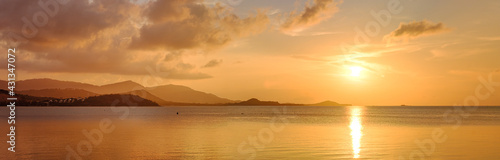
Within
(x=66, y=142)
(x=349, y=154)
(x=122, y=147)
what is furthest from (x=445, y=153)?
(x=66, y=142)

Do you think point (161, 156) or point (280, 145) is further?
point (280, 145)

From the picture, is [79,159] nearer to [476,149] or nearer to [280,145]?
[280,145]

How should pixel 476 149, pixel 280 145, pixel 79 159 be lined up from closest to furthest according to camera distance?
pixel 79 159 < pixel 476 149 < pixel 280 145

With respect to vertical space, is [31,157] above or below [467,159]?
above

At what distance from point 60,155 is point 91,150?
3448mm

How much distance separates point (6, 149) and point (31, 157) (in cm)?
588

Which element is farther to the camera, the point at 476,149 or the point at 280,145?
the point at 280,145

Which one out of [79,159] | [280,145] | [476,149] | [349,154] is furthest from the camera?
[280,145]

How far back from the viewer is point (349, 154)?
32.9 m

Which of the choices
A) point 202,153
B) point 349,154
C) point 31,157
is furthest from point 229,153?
point 31,157

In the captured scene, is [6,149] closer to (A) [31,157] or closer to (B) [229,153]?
(A) [31,157]

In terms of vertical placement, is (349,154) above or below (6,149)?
below

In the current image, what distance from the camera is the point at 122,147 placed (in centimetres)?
3734

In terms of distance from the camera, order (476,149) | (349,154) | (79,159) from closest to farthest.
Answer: (79,159) < (349,154) < (476,149)
